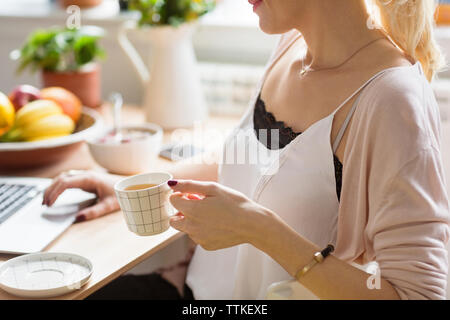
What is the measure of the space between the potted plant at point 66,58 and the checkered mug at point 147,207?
88 cm

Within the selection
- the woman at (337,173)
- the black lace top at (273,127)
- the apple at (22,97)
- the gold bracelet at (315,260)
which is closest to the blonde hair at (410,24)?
the woman at (337,173)

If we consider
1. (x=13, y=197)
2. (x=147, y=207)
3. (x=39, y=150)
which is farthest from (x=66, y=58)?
(x=147, y=207)

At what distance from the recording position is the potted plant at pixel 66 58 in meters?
1.63

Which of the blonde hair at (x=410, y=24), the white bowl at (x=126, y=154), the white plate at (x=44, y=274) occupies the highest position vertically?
the blonde hair at (x=410, y=24)

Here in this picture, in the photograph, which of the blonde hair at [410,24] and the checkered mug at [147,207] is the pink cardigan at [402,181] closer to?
the blonde hair at [410,24]

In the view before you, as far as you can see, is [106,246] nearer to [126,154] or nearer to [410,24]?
[126,154]

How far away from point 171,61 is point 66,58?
389mm

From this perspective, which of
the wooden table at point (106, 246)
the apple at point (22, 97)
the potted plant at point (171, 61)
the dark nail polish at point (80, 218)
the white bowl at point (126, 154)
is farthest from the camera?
the potted plant at point (171, 61)

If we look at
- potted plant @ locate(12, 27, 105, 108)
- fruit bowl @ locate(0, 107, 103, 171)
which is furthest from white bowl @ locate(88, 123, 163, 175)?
potted plant @ locate(12, 27, 105, 108)

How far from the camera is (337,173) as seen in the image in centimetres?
89

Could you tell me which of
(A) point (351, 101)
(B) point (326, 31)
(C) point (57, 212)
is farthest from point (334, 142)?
(C) point (57, 212)

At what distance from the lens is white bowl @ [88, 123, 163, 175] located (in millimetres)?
1216

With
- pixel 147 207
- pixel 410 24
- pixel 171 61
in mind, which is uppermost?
pixel 410 24
